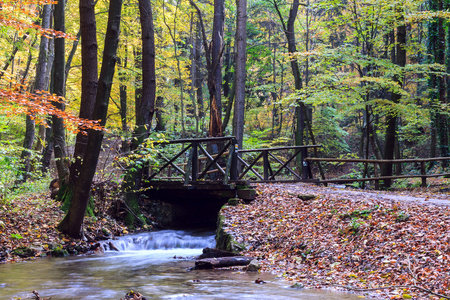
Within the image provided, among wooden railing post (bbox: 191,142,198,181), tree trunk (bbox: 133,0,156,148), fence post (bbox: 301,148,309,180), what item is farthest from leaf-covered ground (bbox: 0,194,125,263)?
fence post (bbox: 301,148,309,180)

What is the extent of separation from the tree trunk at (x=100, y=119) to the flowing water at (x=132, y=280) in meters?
1.01

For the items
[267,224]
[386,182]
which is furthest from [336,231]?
[386,182]

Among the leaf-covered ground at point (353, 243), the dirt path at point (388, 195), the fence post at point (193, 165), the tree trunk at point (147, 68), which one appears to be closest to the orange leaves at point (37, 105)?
the leaf-covered ground at point (353, 243)

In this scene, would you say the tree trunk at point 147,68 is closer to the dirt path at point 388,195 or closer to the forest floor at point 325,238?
the forest floor at point 325,238

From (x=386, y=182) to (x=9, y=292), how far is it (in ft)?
46.4

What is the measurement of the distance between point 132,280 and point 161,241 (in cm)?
422

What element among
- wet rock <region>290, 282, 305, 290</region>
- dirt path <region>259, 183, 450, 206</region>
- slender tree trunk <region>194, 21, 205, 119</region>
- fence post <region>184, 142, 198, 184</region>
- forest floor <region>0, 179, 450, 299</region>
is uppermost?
slender tree trunk <region>194, 21, 205, 119</region>

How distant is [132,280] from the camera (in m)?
6.12

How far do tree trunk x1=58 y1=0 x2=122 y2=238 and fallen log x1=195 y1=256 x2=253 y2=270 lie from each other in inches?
126

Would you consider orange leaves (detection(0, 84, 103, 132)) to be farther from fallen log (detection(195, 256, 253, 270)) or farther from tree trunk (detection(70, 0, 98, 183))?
fallen log (detection(195, 256, 253, 270))

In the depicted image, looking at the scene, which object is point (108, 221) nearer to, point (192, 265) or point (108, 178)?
point (108, 178)

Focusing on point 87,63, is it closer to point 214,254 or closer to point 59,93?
point 59,93

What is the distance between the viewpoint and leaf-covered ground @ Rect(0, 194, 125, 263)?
7.56 metres

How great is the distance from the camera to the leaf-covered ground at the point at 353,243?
16.2ft
